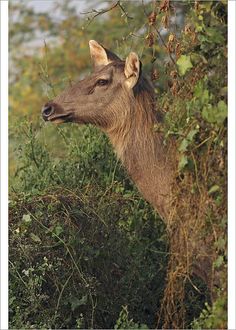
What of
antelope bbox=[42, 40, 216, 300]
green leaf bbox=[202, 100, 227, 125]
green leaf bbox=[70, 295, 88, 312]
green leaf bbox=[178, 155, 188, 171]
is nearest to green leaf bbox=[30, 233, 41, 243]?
green leaf bbox=[70, 295, 88, 312]

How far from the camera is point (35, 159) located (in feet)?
30.7

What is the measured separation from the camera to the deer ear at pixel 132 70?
750 cm

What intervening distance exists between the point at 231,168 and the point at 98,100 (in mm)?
1945

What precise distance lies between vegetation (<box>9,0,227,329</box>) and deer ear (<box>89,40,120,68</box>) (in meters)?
0.27

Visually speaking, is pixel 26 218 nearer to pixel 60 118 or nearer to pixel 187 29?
pixel 60 118

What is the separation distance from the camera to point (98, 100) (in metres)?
7.67

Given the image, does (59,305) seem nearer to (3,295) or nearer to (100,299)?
(100,299)

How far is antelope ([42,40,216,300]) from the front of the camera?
7.46 m

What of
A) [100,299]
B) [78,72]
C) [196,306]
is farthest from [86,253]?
[78,72]

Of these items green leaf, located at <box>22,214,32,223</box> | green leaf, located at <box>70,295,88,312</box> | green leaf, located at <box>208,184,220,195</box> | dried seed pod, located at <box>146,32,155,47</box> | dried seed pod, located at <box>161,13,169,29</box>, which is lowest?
green leaf, located at <box>70,295,88,312</box>

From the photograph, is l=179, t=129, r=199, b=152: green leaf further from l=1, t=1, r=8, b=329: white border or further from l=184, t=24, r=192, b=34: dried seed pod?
l=1, t=1, r=8, b=329: white border

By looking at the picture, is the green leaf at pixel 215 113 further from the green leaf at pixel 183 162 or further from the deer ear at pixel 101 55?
the deer ear at pixel 101 55

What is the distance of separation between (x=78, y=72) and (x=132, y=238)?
10.0m

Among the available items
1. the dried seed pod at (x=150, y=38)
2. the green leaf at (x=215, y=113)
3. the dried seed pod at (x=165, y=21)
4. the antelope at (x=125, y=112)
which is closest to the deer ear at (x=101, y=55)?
the antelope at (x=125, y=112)
